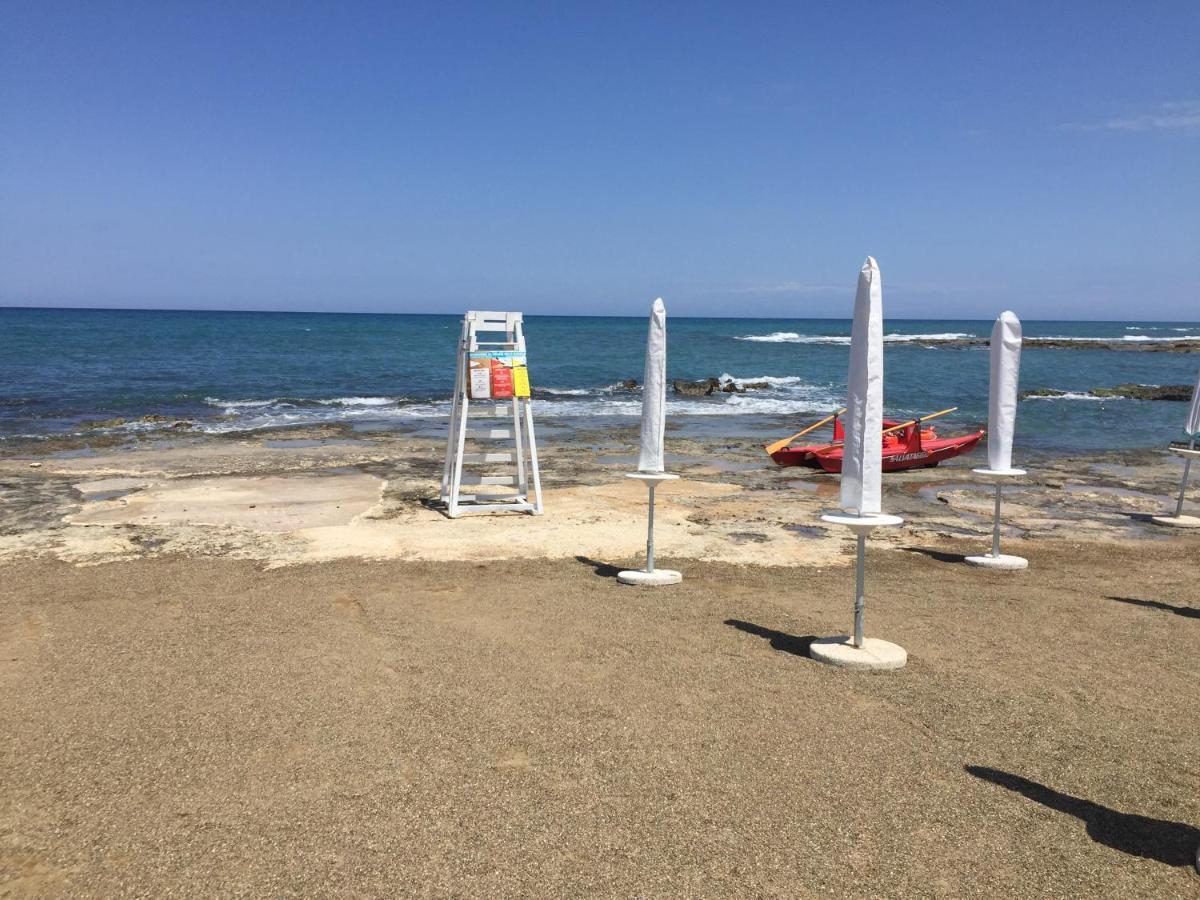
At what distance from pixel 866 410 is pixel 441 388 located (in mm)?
33825

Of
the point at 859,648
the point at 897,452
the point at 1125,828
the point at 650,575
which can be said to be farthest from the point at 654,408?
the point at 897,452

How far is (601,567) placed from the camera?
970 cm

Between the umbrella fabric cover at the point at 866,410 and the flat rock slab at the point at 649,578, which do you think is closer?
the umbrella fabric cover at the point at 866,410

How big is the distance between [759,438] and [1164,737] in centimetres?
1773

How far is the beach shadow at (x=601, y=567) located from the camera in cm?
941

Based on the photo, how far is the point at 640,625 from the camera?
7703 mm

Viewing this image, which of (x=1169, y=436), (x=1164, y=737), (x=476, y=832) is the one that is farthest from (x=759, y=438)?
(x=476, y=832)

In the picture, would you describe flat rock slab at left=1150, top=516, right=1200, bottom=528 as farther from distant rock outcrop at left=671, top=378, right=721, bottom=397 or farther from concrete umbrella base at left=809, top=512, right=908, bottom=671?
distant rock outcrop at left=671, top=378, right=721, bottom=397

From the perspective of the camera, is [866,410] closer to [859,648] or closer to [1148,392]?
[859,648]

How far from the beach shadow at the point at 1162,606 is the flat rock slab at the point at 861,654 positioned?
310 centimetres

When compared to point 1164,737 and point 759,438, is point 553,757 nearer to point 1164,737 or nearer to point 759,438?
point 1164,737

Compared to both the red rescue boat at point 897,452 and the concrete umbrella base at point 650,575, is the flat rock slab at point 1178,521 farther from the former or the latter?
the concrete umbrella base at point 650,575

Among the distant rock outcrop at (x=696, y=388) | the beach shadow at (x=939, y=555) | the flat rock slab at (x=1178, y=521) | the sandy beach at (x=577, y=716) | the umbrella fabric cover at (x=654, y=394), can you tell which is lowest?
the sandy beach at (x=577, y=716)

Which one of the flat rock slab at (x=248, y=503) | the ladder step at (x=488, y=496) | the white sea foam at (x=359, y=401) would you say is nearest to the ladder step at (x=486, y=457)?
the ladder step at (x=488, y=496)
